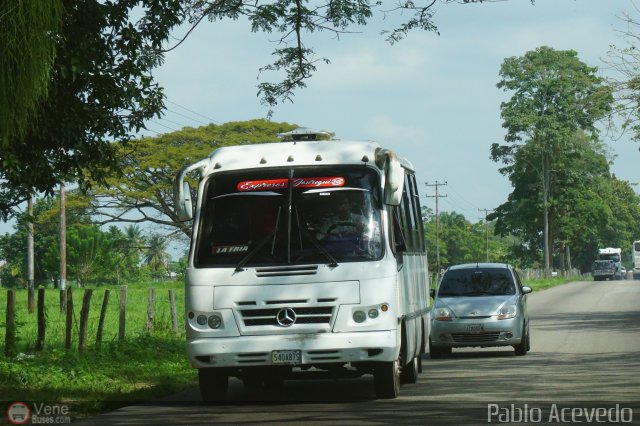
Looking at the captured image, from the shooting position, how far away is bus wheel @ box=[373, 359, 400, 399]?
13.5 metres

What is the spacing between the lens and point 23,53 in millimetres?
9766

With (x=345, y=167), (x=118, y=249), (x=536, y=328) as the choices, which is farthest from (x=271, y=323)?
(x=118, y=249)

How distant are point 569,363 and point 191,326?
7421 millimetres

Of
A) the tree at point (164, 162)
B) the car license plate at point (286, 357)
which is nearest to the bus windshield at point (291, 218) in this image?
the car license plate at point (286, 357)

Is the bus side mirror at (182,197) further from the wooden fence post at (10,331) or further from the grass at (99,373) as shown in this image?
the wooden fence post at (10,331)

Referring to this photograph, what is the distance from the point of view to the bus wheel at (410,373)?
51.2 ft

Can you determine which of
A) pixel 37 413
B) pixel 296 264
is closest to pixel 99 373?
pixel 37 413

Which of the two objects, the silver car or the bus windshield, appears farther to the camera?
the silver car

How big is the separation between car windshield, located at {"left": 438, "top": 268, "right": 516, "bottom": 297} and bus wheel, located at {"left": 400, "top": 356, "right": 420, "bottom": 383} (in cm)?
563

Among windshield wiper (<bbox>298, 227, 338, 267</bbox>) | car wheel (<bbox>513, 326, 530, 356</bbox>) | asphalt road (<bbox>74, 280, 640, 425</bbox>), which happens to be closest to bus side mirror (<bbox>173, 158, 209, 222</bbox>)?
windshield wiper (<bbox>298, 227, 338, 267</bbox>)

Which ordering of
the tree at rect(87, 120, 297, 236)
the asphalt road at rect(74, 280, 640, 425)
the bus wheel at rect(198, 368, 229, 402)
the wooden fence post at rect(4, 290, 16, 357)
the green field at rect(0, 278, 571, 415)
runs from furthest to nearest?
the tree at rect(87, 120, 297, 236)
the wooden fence post at rect(4, 290, 16, 357)
the green field at rect(0, 278, 571, 415)
the bus wheel at rect(198, 368, 229, 402)
the asphalt road at rect(74, 280, 640, 425)

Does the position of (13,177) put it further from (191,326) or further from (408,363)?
(408,363)

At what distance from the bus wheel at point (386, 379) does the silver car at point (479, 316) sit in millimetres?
6758

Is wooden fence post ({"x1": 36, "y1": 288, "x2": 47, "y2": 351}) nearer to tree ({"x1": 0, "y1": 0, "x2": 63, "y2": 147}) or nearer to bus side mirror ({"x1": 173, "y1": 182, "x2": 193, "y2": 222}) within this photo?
bus side mirror ({"x1": 173, "y1": 182, "x2": 193, "y2": 222})
